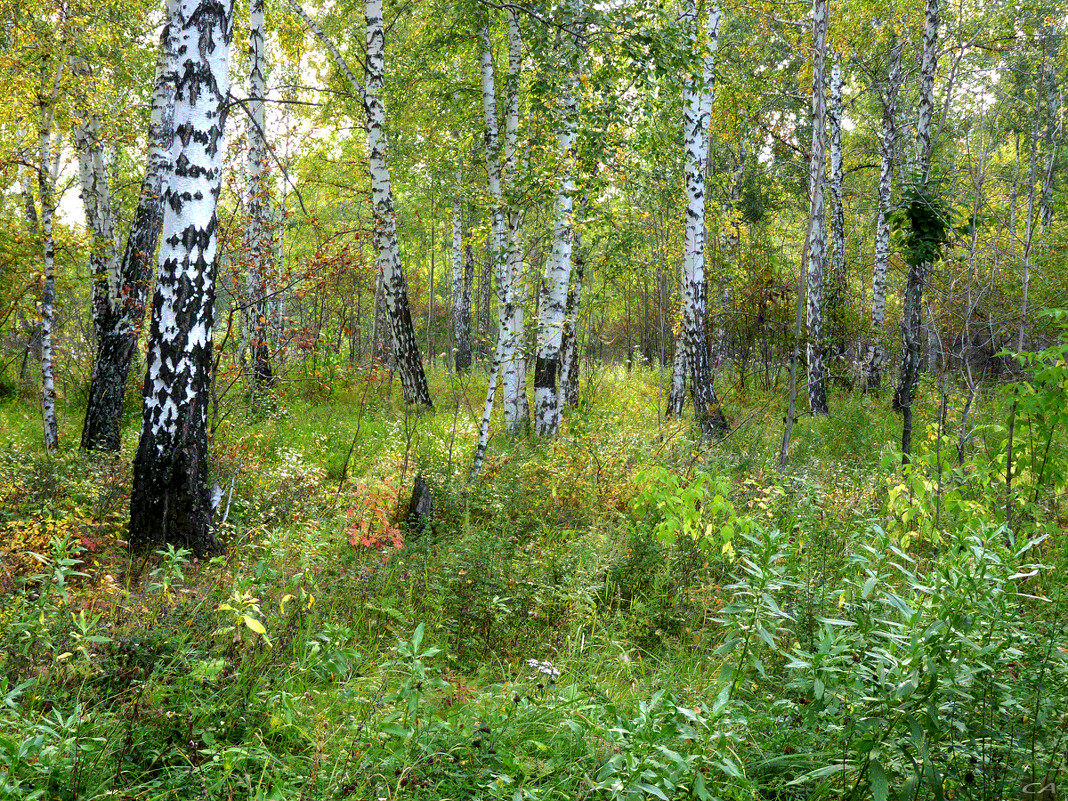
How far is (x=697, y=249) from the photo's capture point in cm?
977

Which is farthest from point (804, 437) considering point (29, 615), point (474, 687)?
point (29, 615)

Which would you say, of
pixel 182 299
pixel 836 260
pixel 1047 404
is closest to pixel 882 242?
pixel 836 260

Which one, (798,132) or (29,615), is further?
(798,132)

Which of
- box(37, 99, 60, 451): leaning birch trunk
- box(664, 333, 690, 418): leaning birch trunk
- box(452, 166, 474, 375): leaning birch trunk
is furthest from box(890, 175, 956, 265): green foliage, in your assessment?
box(452, 166, 474, 375): leaning birch trunk

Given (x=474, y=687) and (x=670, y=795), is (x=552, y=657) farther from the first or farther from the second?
(x=670, y=795)

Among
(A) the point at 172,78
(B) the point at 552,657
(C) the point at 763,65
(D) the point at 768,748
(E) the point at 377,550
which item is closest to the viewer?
(D) the point at 768,748

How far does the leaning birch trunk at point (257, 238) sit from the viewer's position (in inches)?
264

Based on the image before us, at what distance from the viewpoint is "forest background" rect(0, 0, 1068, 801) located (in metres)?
2.04

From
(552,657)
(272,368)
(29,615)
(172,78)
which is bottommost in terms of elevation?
(552,657)

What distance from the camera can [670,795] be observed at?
6.23 feet

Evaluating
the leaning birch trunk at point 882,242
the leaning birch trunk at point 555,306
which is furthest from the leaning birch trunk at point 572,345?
the leaning birch trunk at point 882,242

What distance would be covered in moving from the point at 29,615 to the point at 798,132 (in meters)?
19.0

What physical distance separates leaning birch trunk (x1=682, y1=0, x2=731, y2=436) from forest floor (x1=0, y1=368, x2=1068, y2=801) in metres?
3.21

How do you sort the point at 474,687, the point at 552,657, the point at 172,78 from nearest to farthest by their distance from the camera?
the point at 474,687 < the point at 552,657 < the point at 172,78
